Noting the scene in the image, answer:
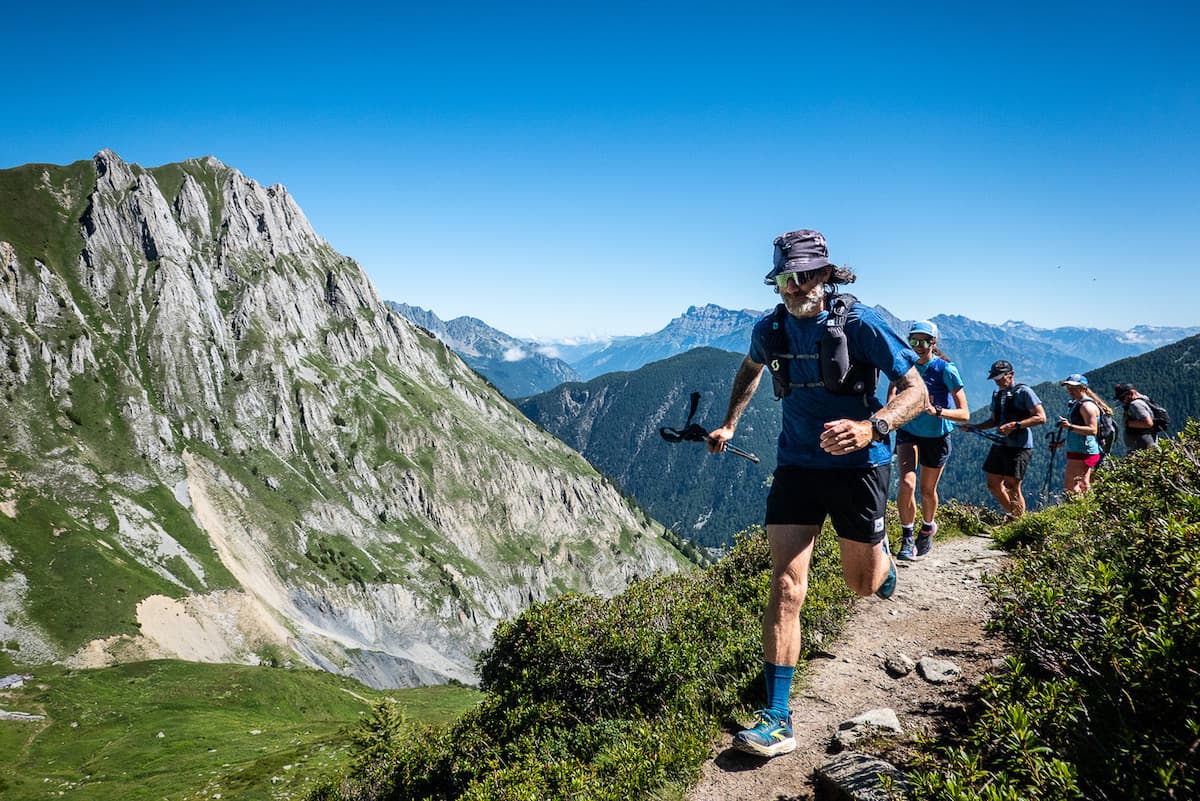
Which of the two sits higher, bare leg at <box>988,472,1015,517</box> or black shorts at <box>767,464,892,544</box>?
black shorts at <box>767,464,892,544</box>

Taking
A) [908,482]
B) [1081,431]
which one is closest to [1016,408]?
[1081,431]

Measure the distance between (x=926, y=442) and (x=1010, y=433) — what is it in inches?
Answer: 112

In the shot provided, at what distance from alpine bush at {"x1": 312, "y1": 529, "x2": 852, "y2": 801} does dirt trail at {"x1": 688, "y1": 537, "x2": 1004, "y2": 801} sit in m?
0.38

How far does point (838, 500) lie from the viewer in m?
6.25

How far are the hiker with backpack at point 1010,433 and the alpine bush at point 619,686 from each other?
5.55 metres

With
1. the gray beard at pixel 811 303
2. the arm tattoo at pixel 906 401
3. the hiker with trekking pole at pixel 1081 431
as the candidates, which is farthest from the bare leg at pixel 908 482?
the gray beard at pixel 811 303

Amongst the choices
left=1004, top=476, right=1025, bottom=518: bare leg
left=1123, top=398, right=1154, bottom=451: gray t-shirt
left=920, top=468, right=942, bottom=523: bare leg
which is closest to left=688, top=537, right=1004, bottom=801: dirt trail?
left=920, top=468, right=942, bottom=523: bare leg

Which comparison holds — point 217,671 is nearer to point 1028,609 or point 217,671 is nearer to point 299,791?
point 299,791

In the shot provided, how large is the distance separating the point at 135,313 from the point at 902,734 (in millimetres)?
240230

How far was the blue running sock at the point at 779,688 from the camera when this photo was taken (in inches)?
240

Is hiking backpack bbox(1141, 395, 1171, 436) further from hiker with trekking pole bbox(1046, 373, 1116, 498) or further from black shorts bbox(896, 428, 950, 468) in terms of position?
black shorts bbox(896, 428, 950, 468)

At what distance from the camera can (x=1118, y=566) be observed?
501 centimetres

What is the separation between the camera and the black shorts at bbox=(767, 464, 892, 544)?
6.21 m

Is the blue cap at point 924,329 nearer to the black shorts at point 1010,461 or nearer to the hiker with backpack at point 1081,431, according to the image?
the black shorts at point 1010,461
